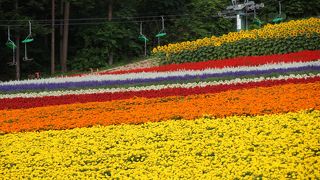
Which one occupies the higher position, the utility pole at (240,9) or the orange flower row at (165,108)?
the utility pole at (240,9)

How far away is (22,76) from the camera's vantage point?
124 feet

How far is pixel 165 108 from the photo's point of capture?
14250mm

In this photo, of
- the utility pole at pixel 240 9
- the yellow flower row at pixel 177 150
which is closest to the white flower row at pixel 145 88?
the yellow flower row at pixel 177 150

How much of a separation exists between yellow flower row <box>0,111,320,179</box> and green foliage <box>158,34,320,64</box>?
46.9 ft

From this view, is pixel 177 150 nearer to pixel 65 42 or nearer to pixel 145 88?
pixel 145 88

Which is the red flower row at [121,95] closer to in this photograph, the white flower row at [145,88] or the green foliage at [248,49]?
the white flower row at [145,88]

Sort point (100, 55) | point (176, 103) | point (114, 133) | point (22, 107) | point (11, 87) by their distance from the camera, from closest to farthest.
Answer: point (114, 133) → point (176, 103) → point (22, 107) → point (11, 87) → point (100, 55)

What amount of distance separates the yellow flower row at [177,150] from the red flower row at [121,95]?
4.26 metres

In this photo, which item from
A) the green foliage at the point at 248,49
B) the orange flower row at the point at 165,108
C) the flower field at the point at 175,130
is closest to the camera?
the flower field at the point at 175,130

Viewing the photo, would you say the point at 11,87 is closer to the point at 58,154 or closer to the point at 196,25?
the point at 58,154

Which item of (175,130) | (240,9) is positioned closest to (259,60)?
(240,9)

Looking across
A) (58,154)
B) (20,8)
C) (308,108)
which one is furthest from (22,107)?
(20,8)

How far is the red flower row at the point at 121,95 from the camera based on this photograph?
16.5 meters

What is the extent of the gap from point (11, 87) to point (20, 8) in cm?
1613
